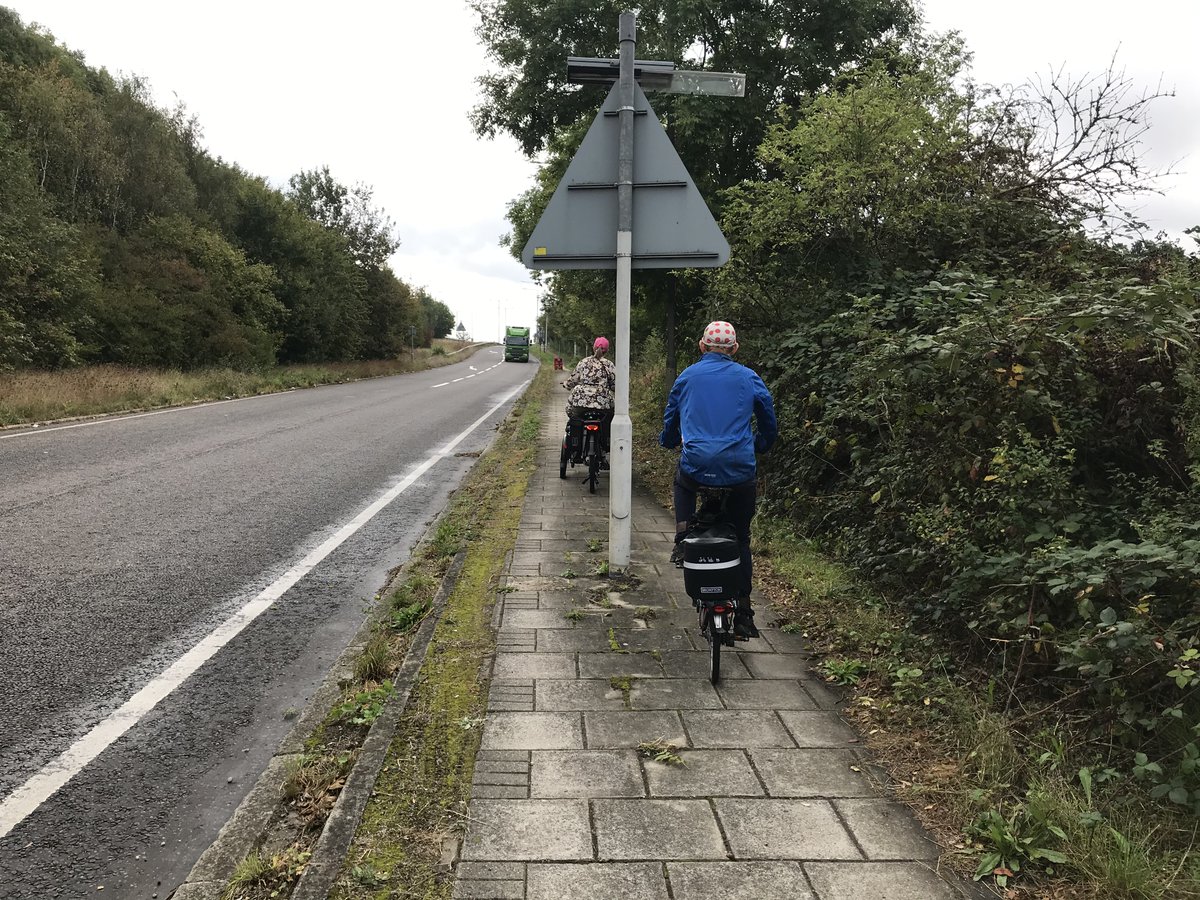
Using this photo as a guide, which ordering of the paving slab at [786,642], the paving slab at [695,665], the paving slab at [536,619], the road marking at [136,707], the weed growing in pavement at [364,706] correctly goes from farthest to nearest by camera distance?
the paving slab at [536,619]
the paving slab at [786,642]
the paving slab at [695,665]
the weed growing in pavement at [364,706]
the road marking at [136,707]

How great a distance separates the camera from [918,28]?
12.9m

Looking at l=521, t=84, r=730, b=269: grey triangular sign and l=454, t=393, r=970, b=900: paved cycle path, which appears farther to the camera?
l=521, t=84, r=730, b=269: grey triangular sign

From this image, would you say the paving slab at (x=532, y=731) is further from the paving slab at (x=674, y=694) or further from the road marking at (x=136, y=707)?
the road marking at (x=136, y=707)

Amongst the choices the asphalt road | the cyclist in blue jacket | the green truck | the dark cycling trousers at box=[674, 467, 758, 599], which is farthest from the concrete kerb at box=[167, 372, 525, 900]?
the green truck

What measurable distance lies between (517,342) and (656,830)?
237 feet

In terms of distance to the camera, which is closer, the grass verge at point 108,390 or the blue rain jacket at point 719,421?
the blue rain jacket at point 719,421

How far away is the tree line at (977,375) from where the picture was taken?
3.16 meters

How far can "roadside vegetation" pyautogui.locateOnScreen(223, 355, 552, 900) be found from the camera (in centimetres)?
248

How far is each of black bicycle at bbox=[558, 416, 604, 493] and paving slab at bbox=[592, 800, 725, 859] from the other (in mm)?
6375

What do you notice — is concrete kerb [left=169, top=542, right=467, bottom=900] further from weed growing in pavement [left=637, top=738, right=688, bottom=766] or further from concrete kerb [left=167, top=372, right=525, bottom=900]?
weed growing in pavement [left=637, top=738, right=688, bottom=766]

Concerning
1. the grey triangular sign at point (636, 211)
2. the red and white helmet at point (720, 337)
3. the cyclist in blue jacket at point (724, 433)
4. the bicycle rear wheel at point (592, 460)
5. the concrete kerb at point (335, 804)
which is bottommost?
the concrete kerb at point (335, 804)

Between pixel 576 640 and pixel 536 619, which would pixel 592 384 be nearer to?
pixel 536 619

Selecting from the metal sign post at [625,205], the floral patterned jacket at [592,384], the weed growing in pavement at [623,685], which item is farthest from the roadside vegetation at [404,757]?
the floral patterned jacket at [592,384]

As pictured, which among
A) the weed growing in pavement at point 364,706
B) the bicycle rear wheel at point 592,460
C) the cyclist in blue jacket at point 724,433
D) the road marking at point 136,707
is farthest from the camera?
the bicycle rear wheel at point 592,460
